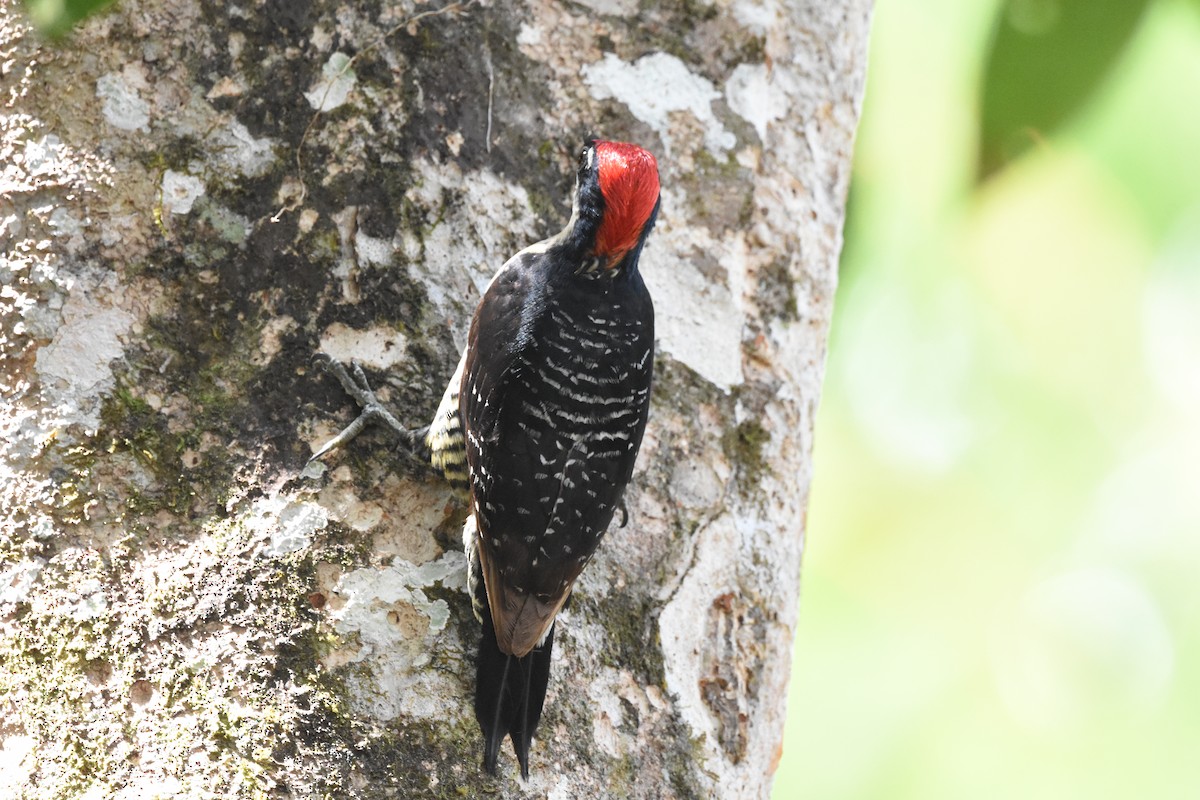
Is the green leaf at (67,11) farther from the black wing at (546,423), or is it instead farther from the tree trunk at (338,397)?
the black wing at (546,423)

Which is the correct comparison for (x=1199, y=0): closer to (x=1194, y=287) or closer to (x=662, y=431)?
(x=662, y=431)

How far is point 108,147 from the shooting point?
2.19m

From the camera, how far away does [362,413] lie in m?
2.11

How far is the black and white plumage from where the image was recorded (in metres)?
2.12

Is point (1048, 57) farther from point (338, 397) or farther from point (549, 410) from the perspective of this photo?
point (338, 397)

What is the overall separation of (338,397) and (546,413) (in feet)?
1.60

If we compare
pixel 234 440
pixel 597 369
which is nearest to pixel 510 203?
pixel 597 369

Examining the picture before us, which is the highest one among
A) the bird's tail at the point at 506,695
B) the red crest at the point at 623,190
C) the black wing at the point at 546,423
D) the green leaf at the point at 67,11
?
the green leaf at the point at 67,11

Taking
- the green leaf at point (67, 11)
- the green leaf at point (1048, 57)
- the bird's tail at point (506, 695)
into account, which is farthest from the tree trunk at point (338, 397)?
the green leaf at point (1048, 57)

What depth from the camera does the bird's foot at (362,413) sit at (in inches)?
81.8

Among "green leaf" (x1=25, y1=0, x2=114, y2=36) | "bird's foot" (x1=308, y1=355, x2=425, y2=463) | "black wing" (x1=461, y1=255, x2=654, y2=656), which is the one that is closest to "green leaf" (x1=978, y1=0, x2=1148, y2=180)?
"black wing" (x1=461, y1=255, x2=654, y2=656)

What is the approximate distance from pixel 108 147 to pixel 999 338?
5.24m

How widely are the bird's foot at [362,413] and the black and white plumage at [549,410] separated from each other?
0.06 meters

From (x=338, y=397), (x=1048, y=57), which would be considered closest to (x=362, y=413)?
(x=338, y=397)
